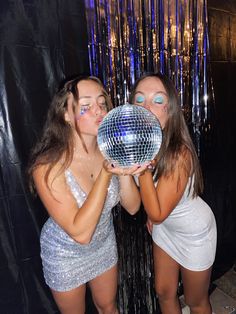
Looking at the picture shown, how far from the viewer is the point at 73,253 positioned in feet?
3.92

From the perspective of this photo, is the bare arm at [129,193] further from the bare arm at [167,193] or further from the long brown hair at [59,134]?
the long brown hair at [59,134]

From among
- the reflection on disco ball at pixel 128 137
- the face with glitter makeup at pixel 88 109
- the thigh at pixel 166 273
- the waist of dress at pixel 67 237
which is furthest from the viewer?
the thigh at pixel 166 273

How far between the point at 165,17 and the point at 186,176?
114cm

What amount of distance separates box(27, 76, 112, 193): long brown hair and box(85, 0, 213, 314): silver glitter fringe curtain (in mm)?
446

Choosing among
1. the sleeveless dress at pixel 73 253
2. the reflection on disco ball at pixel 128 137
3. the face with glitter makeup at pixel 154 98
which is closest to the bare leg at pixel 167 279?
the sleeveless dress at pixel 73 253

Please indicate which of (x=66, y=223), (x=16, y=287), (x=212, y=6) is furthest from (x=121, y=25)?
(x=16, y=287)

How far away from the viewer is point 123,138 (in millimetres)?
737

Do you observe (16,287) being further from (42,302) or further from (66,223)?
(66,223)

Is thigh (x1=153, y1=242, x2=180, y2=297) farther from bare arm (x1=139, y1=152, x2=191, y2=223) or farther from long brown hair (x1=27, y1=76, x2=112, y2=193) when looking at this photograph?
long brown hair (x1=27, y1=76, x2=112, y2=193)

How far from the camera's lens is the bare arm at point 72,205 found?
3.04 ft

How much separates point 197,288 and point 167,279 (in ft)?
0.57

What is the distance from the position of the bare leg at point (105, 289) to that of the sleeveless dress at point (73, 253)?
8 centimetres

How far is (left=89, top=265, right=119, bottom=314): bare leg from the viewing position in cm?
134

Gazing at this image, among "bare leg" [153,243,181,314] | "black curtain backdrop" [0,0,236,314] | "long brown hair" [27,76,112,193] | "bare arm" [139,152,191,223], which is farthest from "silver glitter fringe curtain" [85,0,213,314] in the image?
"bare arm" [139,152,191,223]
